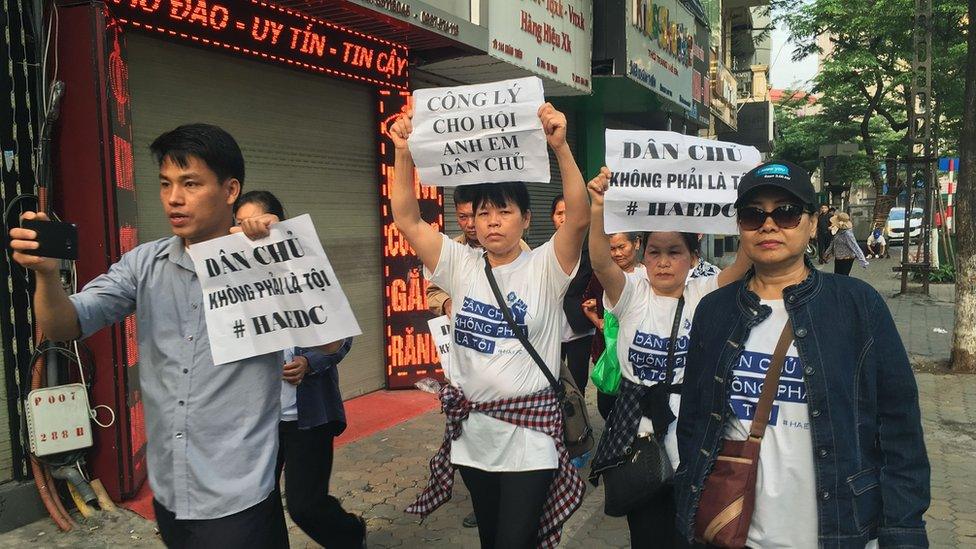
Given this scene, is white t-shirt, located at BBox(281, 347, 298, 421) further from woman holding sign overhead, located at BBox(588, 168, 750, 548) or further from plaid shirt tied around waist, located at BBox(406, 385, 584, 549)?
woman holding sign overhead, located at BBox(588, 168, 750, 548)

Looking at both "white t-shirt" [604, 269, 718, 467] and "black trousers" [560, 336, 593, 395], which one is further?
"black trousers" [560, 336, 593, 395]

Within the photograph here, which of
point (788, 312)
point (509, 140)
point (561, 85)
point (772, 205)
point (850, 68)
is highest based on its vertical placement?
point (850, 68)

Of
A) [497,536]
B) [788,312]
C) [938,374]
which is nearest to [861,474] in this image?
[788,312]

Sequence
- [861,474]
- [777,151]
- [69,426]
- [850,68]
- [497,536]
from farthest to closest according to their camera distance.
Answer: [777,151] < [850,68] < [69,426] < [497,536] < [861,474]

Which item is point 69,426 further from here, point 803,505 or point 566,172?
point 803,505

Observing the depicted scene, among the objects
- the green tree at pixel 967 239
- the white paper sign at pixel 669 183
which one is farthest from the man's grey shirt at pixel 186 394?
the green tree at pixel 967 239

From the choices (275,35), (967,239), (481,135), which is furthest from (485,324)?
(967,239)

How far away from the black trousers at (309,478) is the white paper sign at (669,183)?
5.35ft

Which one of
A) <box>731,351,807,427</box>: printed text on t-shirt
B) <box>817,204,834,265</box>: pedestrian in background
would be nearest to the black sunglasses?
<box>731,351,807,427</box>: printed text on t-shirt

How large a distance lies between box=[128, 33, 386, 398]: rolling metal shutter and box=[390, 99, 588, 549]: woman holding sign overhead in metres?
3.00

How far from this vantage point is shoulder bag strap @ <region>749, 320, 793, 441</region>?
2174 mm

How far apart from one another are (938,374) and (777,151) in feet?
124

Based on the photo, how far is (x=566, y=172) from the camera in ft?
10.1

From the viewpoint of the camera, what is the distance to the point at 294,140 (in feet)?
22.5
